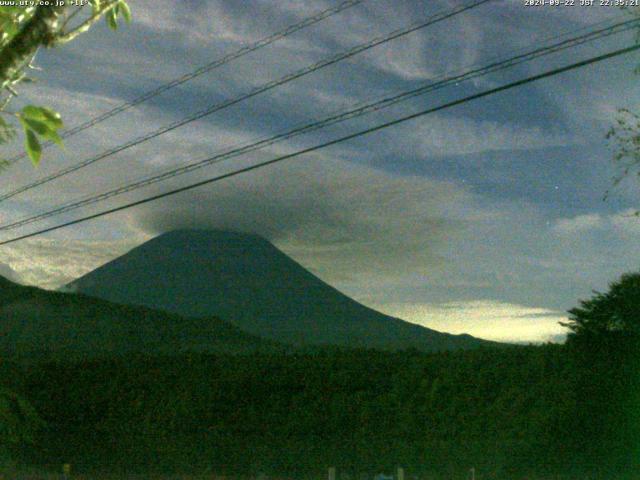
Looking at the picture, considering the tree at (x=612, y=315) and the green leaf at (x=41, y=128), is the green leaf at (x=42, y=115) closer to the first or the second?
the green leaf at (x=41, y=128)

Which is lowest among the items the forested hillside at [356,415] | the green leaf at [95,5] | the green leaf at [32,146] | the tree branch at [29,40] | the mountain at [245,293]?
the forested hillside at [356,415]

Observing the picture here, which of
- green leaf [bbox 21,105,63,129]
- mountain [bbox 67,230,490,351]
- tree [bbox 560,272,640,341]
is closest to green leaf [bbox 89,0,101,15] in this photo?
green leaf [bbox 21,105,63,129]

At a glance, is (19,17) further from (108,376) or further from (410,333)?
(410,333)

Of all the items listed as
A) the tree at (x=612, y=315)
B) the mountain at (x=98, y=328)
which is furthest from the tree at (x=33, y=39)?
the mountain at (x=98, y=328)

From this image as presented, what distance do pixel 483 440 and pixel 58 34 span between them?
16.7m

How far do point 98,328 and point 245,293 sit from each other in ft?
365

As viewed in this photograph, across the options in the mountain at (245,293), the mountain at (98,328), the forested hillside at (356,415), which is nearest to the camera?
the forested hillside at (356,415)

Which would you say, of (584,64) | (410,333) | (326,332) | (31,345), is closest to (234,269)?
(326,332)

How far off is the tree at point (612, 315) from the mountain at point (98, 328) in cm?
3697

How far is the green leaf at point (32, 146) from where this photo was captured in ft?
11.2

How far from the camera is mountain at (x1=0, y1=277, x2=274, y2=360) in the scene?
55.5 m

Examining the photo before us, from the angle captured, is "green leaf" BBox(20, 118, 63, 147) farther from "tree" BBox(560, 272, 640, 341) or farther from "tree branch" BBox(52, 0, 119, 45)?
"tree" BBox(560, 272, 640, 341)

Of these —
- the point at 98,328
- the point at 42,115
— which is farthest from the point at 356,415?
the point at 98,328

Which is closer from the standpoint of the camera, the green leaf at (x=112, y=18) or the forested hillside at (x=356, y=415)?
the green leaf at (x=112, y=18)
